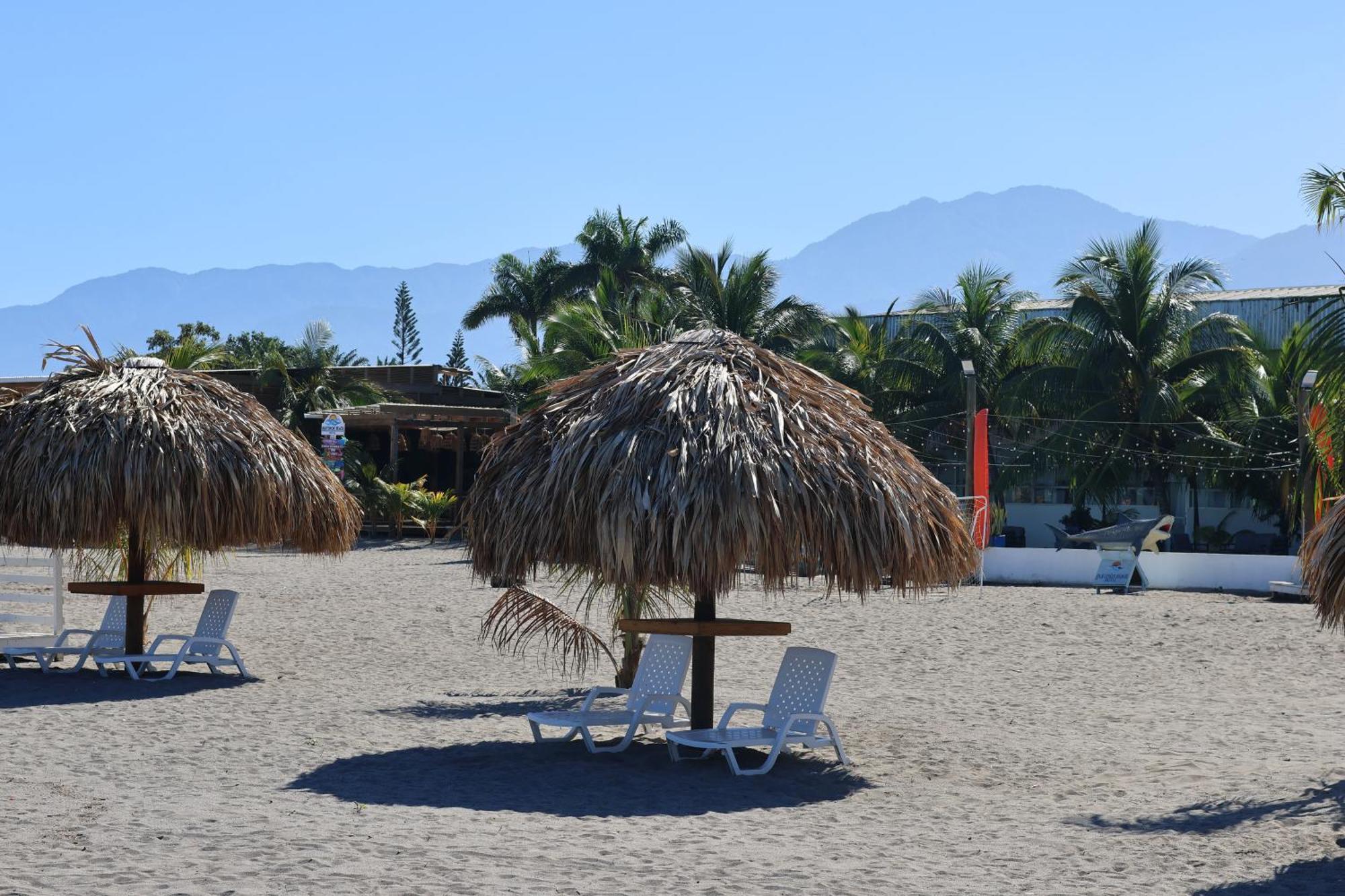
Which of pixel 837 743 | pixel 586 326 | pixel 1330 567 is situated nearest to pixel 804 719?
pixel 837 743

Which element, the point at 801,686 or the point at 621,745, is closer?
the point at 801,686

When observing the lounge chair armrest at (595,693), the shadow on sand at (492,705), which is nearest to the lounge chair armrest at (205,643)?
the shadow on sand at (492,705)

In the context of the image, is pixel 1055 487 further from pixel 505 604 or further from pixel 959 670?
pixel 505 604

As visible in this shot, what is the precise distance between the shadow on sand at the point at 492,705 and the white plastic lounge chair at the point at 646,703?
1.19 meters

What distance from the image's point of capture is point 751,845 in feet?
21.5

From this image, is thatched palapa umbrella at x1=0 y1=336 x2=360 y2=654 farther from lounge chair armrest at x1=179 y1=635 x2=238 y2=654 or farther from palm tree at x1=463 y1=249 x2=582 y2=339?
palm tree at x1=463 y1=249 x2=582 y2=339

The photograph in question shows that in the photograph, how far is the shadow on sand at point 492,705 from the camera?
10.7 m

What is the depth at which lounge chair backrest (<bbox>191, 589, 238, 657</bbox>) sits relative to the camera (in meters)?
12.4

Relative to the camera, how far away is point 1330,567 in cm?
768

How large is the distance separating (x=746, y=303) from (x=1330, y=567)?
22839 millimetres

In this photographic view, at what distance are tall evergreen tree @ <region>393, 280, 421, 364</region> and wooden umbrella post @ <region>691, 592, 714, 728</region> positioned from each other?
2794 inches

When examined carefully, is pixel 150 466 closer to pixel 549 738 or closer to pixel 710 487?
pixel 549 738

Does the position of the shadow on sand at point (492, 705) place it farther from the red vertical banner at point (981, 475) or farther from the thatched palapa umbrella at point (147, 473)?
the red vertical banner at point (981, 475)

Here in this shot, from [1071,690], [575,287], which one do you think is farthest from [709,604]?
[575,287]
